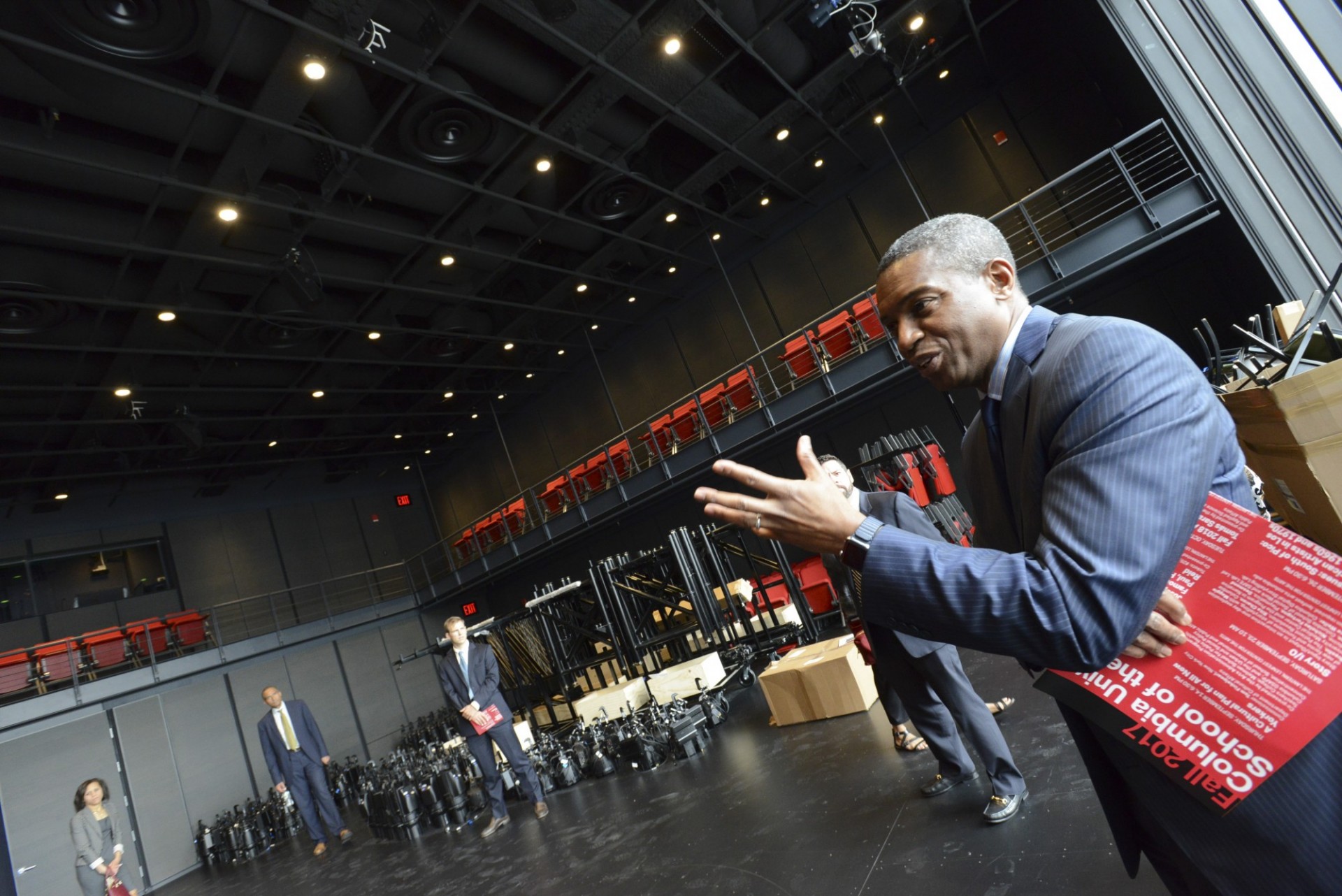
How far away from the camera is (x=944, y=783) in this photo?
339 centimetres

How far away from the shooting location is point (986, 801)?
3119 mm

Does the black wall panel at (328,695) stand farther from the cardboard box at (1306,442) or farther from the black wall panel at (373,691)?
the cardboard box at (1306,442)

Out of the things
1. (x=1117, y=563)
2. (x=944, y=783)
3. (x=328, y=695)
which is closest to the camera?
(x=1117, y=563)

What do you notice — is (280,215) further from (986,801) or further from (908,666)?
(986,801)

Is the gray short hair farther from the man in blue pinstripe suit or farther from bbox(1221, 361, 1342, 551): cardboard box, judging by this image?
bbox(1221, 361, 1342, 551): cardboard box

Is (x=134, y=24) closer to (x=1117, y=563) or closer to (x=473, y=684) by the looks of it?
(x=473, y=684)

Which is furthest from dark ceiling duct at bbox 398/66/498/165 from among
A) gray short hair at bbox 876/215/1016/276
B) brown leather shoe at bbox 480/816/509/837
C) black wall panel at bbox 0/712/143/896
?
black wall panel at bbox 0/712/143/896

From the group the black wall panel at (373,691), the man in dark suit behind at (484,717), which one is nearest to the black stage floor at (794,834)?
the man in dark suit behind at (484,717)

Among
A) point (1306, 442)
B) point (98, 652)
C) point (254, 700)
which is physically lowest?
point (1306, 442)

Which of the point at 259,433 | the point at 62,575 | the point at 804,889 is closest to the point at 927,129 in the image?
the point at 804,889

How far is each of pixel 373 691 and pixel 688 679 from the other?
11.2m

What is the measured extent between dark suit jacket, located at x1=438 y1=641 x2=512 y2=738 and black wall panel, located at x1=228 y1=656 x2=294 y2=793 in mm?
9631

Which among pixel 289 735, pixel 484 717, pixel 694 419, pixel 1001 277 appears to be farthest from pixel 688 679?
pixel 1001 277

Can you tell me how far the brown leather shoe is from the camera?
226 inches
